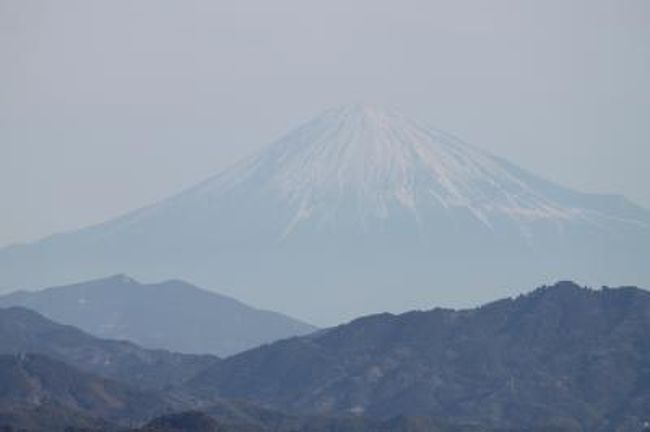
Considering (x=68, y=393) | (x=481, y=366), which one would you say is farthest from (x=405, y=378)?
(x=68, y=393)

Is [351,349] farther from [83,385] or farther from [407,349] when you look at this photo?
[83,385]

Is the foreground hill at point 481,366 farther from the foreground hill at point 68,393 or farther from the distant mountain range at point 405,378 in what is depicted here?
the foreground hill at point 68,393

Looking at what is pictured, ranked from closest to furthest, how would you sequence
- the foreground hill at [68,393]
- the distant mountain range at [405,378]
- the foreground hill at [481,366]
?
1. the distant mountain range at [405,378]
2. the foreground hill at [68,393]
3. the foreground hill at [481,366]

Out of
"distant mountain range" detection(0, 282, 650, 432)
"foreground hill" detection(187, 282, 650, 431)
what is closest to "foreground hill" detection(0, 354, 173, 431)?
"distant mountain range" detection(0, 282, 650, 432)

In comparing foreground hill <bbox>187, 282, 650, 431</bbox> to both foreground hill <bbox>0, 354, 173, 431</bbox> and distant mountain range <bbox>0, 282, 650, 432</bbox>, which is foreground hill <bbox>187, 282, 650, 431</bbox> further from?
foreground hill <bbox>0, 354, 173, 431</bbox>

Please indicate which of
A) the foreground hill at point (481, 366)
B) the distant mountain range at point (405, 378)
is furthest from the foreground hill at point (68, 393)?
the foreground hill at point (481, 366)

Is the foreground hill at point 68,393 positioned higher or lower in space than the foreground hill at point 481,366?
lower
